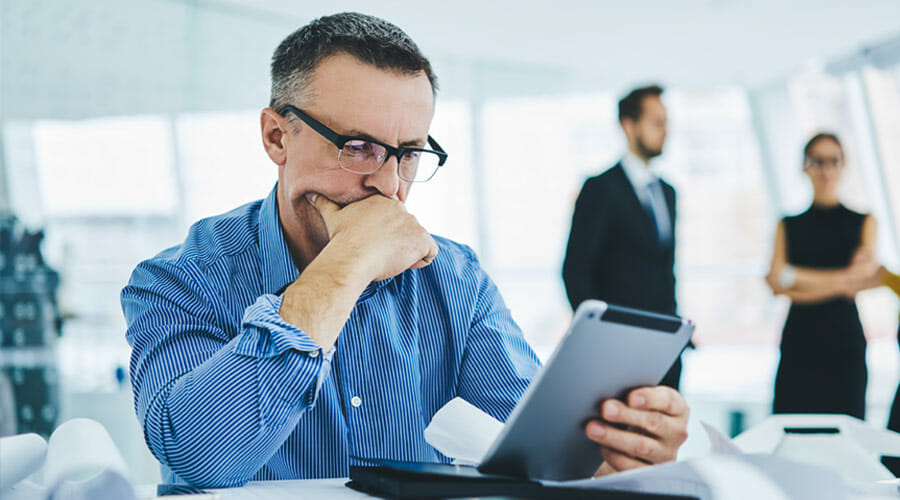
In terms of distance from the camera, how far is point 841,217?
12.1ft

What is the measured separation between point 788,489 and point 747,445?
692 millimetres

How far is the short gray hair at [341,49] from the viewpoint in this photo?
4.16ft

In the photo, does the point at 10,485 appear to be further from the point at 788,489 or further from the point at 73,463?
the point at 788,489

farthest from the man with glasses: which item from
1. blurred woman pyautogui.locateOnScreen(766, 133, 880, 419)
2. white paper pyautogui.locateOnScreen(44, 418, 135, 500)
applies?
blurred woman pyautogui.locateOnScreen(766, 133, 880, 419)

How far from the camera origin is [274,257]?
1309 millimetres

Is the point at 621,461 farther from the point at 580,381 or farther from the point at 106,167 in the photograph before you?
the point at 106,167

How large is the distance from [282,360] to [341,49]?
1.87ft

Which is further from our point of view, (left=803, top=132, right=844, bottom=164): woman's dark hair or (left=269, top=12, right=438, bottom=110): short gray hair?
(left=803, top=132, right=844, bottom=164): woman's dark hair

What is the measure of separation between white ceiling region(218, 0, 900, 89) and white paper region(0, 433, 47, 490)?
433 cm

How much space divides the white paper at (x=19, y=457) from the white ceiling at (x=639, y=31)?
4335mm

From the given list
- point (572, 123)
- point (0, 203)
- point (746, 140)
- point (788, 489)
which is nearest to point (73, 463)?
point (788, 489)

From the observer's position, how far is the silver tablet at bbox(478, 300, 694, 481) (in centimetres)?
78

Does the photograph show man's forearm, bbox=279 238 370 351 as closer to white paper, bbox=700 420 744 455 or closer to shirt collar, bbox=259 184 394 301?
shirt collar, bbox=259 184 394 301

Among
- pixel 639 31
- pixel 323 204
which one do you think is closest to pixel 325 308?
pixel 323 204
